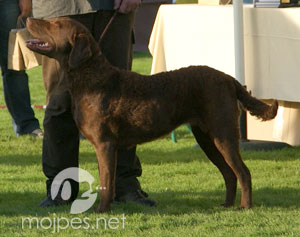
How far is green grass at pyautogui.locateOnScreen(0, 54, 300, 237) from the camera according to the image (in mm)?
4902

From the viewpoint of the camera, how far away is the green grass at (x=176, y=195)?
4.90 meters

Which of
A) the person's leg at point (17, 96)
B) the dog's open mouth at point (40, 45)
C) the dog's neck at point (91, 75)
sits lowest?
the person's leg at point (17, 96)

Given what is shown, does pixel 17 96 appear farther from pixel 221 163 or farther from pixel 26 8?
pixel 221 163

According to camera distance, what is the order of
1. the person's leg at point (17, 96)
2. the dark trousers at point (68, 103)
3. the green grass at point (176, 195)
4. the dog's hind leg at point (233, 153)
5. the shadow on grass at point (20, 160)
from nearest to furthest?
the green grass at point (176, 195)
the dog's hind leg at point (233, 153)
the dark trousers at point (68, 103)
the shadow on grass at point (20, 160)
the person's leg at point (17, 96)

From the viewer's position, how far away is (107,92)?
5.19 meters

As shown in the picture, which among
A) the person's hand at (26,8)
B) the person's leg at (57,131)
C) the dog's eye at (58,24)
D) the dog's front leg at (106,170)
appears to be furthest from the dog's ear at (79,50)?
the person's hand at (26,8)

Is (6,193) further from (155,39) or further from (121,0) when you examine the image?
(155,39)

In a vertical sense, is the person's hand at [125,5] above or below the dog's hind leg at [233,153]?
above

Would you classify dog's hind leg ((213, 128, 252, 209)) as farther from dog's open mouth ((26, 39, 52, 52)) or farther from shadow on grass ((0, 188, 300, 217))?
dog's open mouth ((26, 39, 52, 52))

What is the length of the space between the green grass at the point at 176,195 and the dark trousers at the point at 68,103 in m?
0.32

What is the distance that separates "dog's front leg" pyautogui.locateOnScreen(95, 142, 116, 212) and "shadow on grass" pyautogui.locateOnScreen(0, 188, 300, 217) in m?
0.09

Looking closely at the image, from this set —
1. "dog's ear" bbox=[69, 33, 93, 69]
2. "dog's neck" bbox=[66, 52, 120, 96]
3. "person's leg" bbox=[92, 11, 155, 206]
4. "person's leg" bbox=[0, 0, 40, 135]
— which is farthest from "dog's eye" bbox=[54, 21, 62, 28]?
"person's leg" bbox=[0, 0, 40, 135]

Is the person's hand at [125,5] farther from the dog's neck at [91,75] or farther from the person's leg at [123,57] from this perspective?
the dog's neck at [91,75]

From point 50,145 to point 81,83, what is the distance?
585mm
